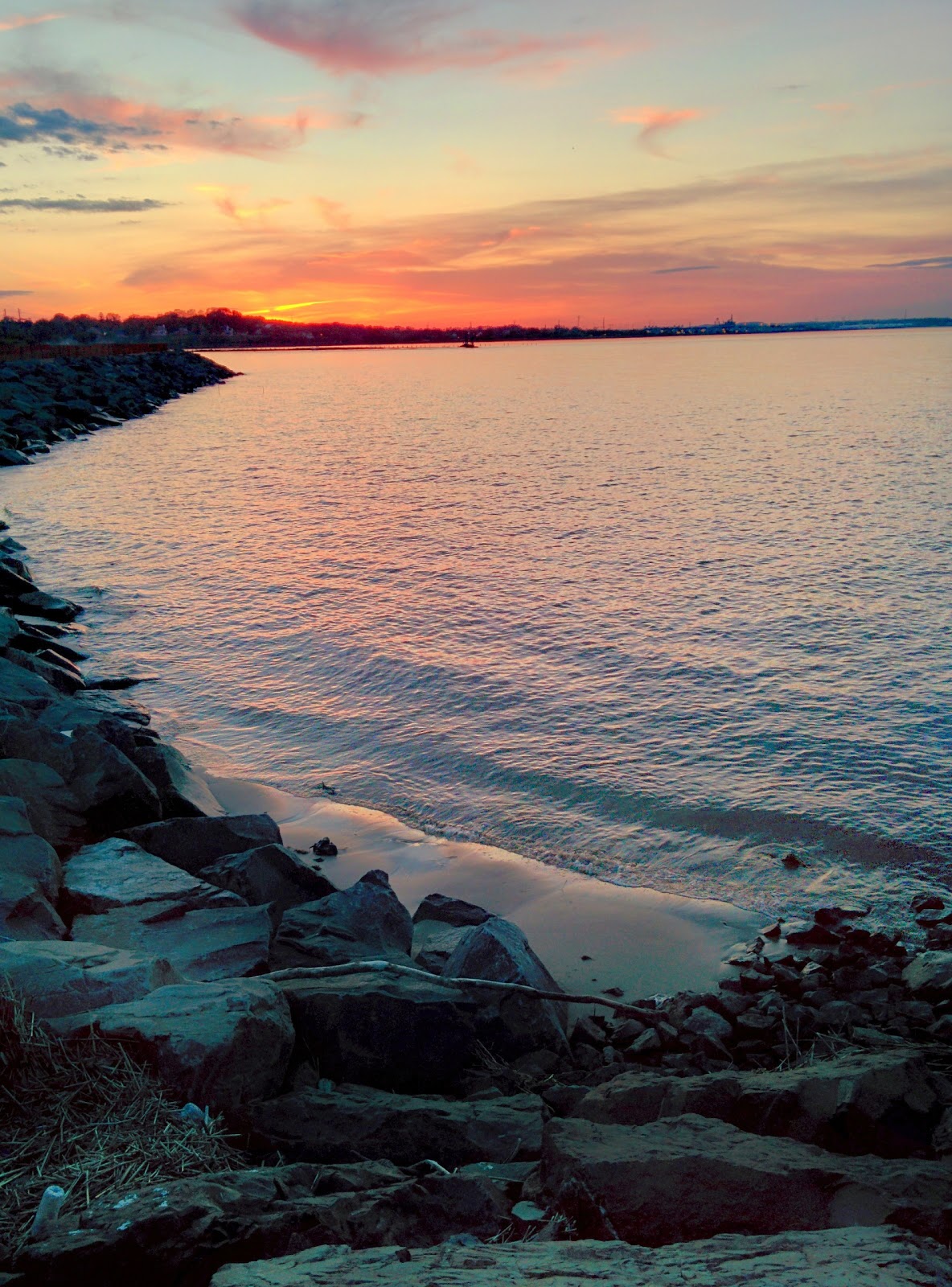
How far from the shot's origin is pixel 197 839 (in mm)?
6820

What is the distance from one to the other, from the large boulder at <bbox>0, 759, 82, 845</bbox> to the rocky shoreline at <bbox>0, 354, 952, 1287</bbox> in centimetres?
2

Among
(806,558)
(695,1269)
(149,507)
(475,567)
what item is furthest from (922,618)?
(149,507)

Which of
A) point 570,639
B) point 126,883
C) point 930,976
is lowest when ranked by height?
point 930,976

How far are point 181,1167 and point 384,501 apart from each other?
2509 centimetres

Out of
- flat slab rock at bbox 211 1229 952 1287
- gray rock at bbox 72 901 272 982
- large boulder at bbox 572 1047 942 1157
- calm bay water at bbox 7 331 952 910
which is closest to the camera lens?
flat slab rock at bbox 211 1229 952 1287

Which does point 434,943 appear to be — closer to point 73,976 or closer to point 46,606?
point 73,976

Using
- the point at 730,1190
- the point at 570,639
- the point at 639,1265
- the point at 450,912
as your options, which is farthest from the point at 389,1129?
the point at 570,639

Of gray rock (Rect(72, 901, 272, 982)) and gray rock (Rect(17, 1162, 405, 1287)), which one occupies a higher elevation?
gray rock (Rect(17, 1162, 405, 1287))

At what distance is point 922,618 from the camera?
14203 millimetres

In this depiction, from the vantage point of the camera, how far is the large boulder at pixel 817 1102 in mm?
3510

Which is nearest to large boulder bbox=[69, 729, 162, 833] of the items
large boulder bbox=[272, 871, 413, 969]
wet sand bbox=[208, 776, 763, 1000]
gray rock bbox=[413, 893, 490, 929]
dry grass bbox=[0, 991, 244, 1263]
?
wet sand bbox=[208, 776, 763, 1000]

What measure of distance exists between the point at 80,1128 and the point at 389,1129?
121cm

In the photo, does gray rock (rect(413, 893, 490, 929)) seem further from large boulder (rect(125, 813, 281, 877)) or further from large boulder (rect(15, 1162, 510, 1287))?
large boulder (rect(15, 1162, 510, 1287))

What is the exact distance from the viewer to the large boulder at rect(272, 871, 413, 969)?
5.37 m
